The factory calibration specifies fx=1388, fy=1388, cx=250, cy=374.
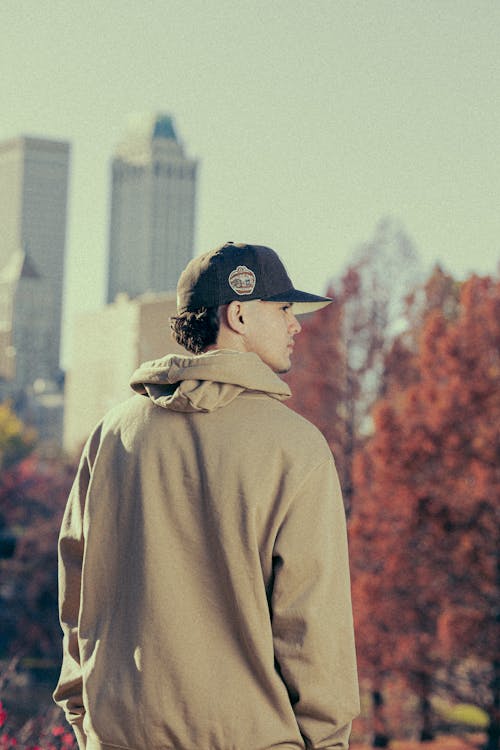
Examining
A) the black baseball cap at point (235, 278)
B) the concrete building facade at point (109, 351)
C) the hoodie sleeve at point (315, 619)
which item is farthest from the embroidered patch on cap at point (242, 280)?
the concrete building facade at point (109, 351)

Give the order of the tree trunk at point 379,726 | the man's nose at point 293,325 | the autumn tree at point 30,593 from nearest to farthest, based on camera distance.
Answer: the man's nose at point 293,325 < the tree trunk at point 379,726 < the autumn tree at point 30,593

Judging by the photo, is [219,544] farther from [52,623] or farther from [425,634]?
[52,623]

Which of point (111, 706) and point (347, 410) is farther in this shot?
point (347, 410)

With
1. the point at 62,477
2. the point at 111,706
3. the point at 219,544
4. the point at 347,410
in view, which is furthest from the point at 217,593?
the point at 62,477

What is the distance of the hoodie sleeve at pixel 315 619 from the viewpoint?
2.81 meters

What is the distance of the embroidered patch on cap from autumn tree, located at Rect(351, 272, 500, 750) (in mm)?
14726

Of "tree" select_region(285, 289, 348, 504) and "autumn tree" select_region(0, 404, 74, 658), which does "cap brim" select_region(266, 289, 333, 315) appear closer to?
"tree" select_region(285, 289, 348, 504)

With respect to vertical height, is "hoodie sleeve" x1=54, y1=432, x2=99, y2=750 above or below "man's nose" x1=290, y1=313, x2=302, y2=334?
below

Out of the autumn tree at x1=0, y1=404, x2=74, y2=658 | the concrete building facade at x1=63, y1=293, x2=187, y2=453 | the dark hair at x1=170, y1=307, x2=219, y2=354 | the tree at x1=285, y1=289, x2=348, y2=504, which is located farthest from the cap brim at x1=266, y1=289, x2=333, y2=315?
the concrete building facade at x1=63, y1=293, x2=187, y2=453

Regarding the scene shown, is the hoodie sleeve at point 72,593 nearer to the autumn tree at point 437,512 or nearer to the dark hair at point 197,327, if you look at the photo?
the dark hair at point 197,327

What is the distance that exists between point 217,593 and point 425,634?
15774 millimetres

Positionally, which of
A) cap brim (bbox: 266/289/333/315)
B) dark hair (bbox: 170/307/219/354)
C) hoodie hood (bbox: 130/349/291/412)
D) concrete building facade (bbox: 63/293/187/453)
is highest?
cap brim (bbox: 266/289/333/315)

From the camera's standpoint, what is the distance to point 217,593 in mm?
2922

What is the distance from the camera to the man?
9.27 feet
